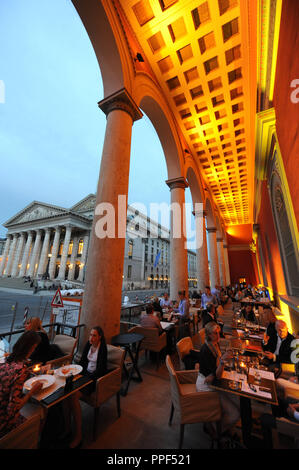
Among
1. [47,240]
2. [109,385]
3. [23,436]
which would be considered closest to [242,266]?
[109,385]

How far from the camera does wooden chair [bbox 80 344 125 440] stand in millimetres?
2256

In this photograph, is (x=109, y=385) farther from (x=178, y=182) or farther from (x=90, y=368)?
(x=178, y=182)

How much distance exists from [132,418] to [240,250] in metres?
25.9

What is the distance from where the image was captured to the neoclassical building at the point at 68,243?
35719mm

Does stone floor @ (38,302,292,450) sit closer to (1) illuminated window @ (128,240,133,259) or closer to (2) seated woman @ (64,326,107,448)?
(2) seated woman @ (64,326,107,448)

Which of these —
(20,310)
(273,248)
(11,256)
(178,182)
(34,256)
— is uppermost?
(11,256)

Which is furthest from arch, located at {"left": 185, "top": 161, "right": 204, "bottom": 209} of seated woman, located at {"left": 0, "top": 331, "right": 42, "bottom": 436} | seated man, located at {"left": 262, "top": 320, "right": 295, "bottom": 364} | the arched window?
seated woman, located at {"left": 0, "top": 331, "right": 42, "bottom": 436}

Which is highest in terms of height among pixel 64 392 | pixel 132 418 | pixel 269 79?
pixel 269 79

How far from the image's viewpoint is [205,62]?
695 cm

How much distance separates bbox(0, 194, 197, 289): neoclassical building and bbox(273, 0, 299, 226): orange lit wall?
104 feet

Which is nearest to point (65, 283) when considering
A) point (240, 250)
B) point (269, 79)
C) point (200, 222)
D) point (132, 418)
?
point (200, 222)

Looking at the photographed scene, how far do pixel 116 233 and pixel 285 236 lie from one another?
551 centimetres
